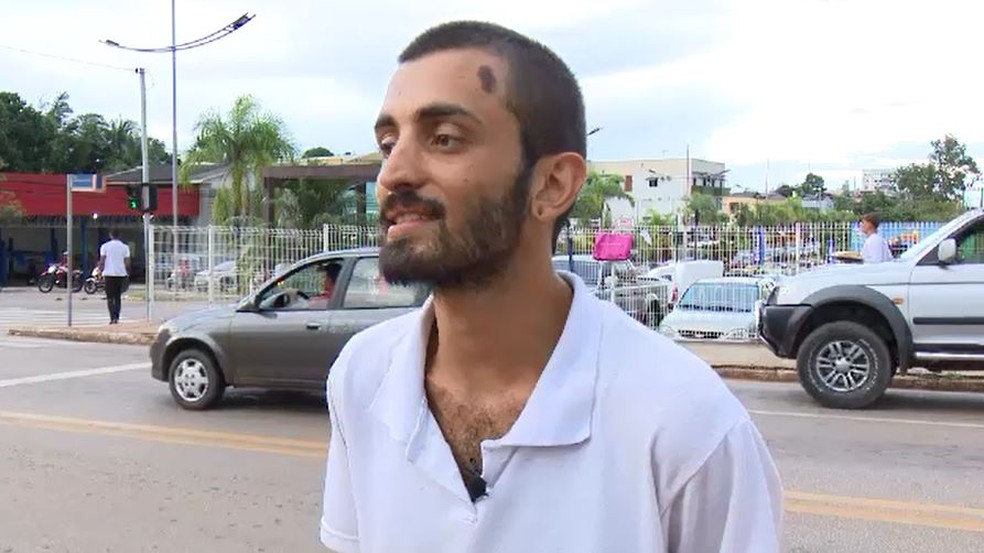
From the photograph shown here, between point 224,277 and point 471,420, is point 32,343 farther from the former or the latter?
point 471,420

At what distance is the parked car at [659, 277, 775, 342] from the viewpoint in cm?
1571

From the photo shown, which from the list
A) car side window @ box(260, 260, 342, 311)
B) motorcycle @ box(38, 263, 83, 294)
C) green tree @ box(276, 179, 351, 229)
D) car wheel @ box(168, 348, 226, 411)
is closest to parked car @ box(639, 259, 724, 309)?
car side window @ box(260, 260, 342, 311)

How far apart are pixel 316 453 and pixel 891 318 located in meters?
5.60

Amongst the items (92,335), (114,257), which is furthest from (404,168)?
(114,257)

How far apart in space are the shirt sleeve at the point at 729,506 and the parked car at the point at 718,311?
14.4 m

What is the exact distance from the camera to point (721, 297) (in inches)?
635

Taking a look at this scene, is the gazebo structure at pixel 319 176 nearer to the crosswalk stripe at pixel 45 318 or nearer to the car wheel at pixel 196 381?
the crosswalk stripe at pixel 45 318

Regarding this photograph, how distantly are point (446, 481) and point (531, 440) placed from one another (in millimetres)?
151

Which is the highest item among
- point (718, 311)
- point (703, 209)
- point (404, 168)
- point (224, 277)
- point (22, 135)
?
point (22, 135)

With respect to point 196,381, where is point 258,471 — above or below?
below

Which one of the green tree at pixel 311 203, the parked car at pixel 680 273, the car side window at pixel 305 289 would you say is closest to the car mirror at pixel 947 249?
the car side window at pixel 305 289

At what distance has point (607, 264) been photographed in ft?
54.7

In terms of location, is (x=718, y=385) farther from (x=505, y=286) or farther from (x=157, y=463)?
(x=157, y=463)

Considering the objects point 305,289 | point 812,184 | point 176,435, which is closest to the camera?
point 176,435
